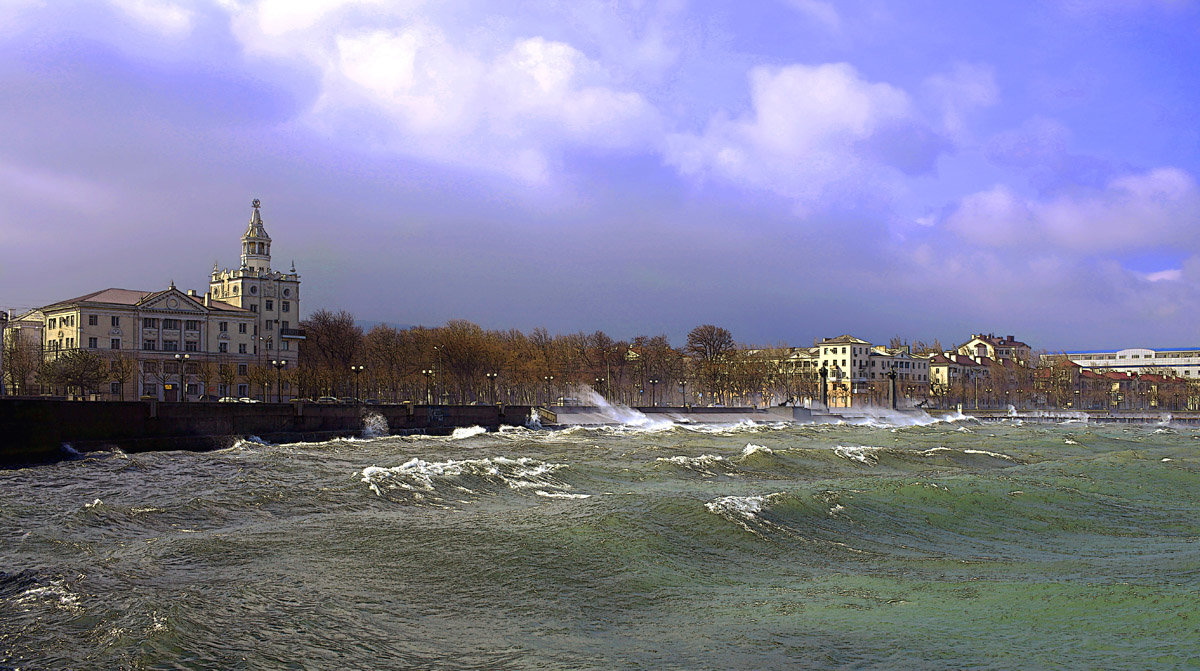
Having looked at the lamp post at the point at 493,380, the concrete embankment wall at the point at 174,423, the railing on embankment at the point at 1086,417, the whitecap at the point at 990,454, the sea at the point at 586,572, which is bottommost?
the railing on embankment at the point at 1086,417

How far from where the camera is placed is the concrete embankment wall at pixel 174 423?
34188mm

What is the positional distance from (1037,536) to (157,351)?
9402 centimetres

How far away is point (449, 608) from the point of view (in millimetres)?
11266

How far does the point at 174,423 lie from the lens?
42.8m

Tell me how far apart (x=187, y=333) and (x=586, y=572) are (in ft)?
310

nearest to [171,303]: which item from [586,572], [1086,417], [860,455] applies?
[860,455]

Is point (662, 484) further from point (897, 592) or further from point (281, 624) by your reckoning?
point (281, 624)

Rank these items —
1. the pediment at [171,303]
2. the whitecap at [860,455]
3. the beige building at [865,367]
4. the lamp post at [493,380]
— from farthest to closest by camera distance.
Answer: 1. the beige building at [865,367]
2. the lamp post at [493,380]
3. the pediment at [171,303]
4. the whitecap at [860,455]

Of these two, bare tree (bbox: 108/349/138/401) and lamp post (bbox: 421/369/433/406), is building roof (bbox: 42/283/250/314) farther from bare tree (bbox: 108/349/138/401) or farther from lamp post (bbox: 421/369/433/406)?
lamp post (bbox: 421/369/433/406)

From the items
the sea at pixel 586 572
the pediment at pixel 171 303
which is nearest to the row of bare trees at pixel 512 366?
the pediment at pixel 171 303

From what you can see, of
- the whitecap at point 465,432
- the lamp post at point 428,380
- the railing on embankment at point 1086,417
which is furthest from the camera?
the railing on embankment at point 1086,417

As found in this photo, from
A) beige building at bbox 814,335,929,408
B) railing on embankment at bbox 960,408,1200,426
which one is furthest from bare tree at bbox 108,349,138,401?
beige building at bbox 814,335,929,408

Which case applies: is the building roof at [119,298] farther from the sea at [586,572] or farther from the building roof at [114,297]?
the sea at [586,572]

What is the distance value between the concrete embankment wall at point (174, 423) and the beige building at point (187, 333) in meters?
22.9
